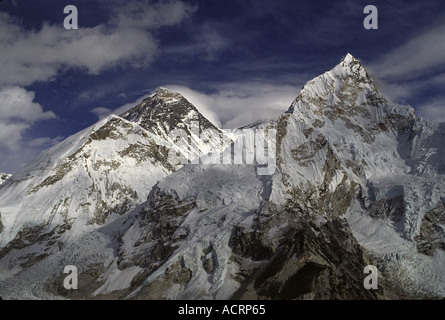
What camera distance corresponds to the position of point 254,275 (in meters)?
137

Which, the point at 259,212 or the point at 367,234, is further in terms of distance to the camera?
the point at 367,234

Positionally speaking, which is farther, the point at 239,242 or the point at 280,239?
the point at 239,242

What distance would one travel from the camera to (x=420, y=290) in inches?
6083

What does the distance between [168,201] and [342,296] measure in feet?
239

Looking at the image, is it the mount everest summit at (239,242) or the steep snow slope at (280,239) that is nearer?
the steep snow slope at (280,239)

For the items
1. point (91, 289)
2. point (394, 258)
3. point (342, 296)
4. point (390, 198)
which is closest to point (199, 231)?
point (91, 289)

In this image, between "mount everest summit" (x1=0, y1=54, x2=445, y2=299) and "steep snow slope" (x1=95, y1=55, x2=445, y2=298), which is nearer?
"steep snow slope" (x1=95, y1=55, x2=445, y2=298)

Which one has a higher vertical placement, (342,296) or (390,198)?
(390,198)

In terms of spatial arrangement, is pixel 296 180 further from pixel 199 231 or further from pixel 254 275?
pixel 254 275
